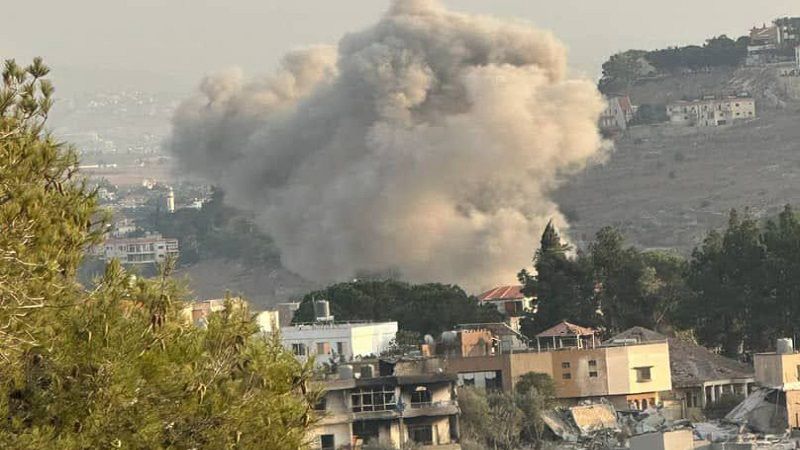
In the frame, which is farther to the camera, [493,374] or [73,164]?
[493,374]

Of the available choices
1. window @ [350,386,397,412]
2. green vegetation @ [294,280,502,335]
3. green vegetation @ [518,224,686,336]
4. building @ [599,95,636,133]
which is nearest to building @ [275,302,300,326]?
green vegetation @ [294,280,502,335]

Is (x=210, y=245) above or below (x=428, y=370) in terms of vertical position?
above

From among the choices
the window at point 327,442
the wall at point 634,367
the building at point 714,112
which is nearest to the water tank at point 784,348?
the wall at point 634,367

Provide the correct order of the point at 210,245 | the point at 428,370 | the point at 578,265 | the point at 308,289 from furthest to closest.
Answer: the point at 210,245 → the point at 308,289 → the point at 578,265 → the point at 428,370

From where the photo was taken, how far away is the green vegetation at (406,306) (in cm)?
5800

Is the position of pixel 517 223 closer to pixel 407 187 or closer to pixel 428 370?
pixel 407 187

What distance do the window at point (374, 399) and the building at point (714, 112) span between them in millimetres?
88712

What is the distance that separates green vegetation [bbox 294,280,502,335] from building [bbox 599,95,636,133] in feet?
218

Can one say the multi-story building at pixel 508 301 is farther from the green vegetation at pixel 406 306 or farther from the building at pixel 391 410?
the building at pixel 391 410

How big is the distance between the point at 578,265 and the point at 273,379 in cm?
4329

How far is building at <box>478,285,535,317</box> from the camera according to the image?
2584 inches

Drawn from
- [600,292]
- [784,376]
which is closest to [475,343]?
[600,292]

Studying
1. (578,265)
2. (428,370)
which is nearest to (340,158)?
(578,265)

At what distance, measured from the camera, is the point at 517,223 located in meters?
79.8
